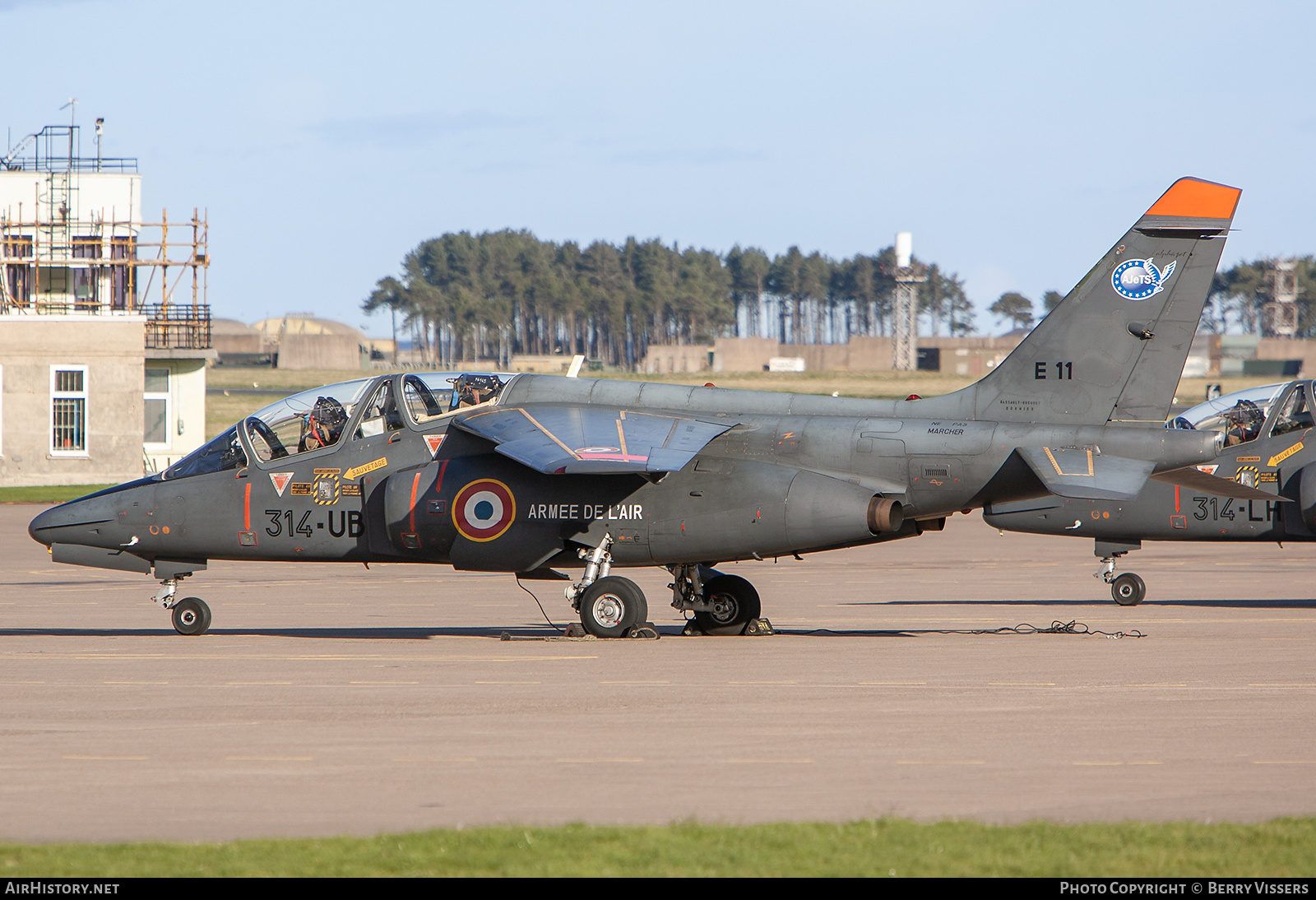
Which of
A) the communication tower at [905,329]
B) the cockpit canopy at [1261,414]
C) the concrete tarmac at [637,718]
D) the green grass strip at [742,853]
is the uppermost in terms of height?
the communication tower at [905,329]

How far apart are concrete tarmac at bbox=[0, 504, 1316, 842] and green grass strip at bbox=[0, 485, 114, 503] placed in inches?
977

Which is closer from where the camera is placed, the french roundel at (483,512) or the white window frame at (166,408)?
the french roundel at (483,512)

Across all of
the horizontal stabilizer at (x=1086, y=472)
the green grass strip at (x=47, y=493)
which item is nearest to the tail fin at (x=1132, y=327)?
the horizontal stabilizer at (x=1086, y=472)

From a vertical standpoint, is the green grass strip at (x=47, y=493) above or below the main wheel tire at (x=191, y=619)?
above

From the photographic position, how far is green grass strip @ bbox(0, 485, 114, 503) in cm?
4284

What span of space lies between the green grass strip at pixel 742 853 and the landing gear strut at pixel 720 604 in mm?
9075

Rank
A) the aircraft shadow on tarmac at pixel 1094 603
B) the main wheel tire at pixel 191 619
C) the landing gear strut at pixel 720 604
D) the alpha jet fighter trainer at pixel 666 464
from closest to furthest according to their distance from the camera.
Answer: the alpha jet fighter trainer at pixel 666 464 → the main wheel tire at pixel 191 619 → the landing gear strut at pixel 720 604 → the aircraft shadow on tarmac at pixel 1094 603

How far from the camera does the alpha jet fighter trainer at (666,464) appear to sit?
1497 cm

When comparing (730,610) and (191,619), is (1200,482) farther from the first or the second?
(191,619)

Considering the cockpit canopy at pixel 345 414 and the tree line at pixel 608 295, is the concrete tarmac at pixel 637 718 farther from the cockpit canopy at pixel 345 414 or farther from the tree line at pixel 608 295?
the tree line at pixel 608 295

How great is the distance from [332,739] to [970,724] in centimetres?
460

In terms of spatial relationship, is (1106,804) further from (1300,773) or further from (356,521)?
(356,521)

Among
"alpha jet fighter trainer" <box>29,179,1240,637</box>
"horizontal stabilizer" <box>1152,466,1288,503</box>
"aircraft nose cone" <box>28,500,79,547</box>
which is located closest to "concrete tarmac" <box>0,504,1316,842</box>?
"alpha jet fighter trainer" <box>29,179,1240,637</box>

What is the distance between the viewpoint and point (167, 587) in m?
16.4
